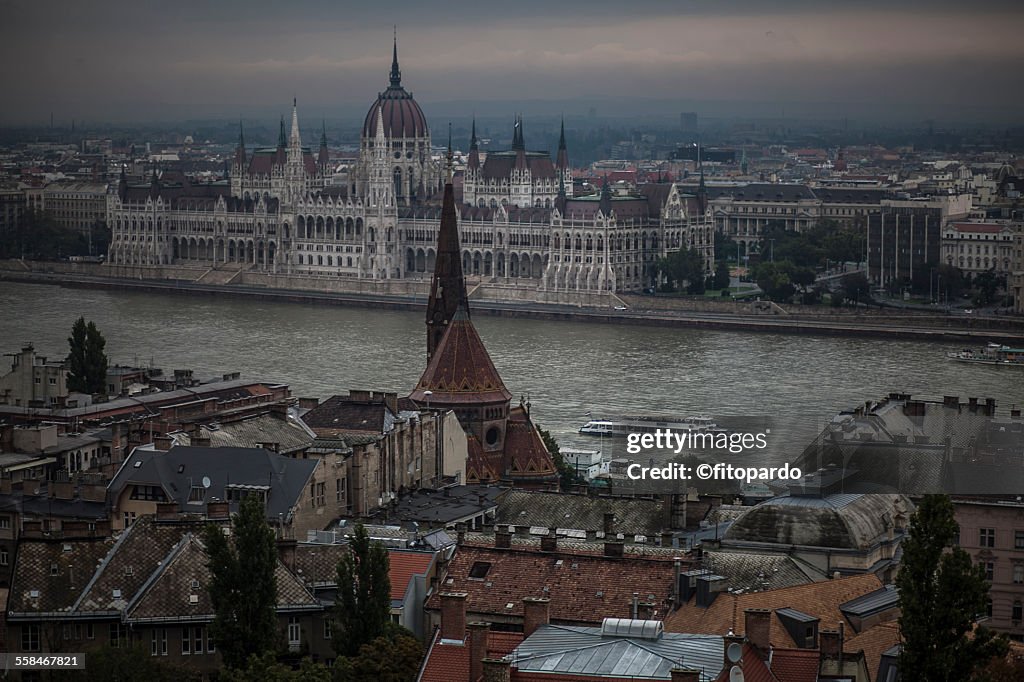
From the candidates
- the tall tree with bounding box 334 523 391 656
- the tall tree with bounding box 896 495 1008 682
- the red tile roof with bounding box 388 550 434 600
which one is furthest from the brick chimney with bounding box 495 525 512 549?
the tall tree with bounding box 896 495 1008 682

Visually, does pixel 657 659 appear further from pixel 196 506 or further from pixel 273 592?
pixel 196 506

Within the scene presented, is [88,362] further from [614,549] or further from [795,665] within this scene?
[795,665]

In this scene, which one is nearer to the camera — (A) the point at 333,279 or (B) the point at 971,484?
(B) the point at 971,484

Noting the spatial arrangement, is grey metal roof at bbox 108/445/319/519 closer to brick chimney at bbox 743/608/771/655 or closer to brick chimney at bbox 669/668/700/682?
brick chimney at bbox 743/608/771/655

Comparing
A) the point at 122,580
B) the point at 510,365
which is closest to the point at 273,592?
the point at 122,580

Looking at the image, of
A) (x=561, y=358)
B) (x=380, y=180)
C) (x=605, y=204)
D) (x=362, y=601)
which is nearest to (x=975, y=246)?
(x=605, y=204)
